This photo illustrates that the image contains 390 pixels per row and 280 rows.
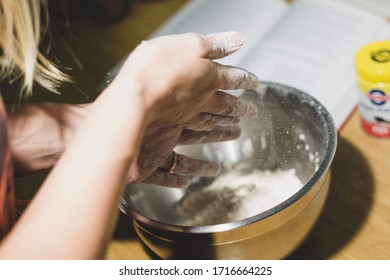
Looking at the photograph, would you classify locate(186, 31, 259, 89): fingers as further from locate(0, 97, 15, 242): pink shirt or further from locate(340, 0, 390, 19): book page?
locate(340, 0, 390, 19): book page

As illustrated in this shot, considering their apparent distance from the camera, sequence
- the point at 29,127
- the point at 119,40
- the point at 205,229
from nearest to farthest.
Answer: the point at 205,229, the point at 29,127, the point at 119,40

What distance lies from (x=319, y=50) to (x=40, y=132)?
48 centimetres

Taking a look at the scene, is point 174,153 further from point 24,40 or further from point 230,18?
point 230,18

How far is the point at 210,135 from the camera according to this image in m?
0.65

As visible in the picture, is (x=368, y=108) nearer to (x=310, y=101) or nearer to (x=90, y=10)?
(x=310, y=101)

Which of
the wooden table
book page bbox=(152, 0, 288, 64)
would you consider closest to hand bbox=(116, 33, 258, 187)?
the wooden table

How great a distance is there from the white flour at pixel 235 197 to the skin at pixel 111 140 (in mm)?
189

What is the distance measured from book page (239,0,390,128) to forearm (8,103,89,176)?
13.4 inches

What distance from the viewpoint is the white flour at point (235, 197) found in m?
0.65

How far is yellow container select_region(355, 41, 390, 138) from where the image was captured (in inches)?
24.7

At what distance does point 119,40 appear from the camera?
99 cm
